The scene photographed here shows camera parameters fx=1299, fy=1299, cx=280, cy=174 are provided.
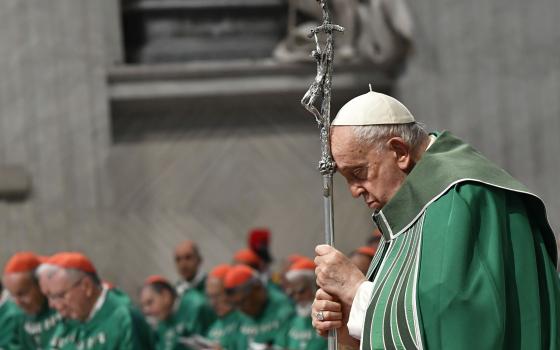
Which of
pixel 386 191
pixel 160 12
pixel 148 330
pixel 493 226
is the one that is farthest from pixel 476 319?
pixel 160 12

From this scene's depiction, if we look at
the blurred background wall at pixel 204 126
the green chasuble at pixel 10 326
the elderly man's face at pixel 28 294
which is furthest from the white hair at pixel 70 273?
the blurred background wall at pixel 204 126

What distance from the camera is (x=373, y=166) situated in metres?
4.42

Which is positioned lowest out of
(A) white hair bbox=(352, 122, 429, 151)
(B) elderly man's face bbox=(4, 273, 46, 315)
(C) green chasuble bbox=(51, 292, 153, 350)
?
(B) elderly man's face bbox=(4, 273, 46, 315)

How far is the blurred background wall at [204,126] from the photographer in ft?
46.2

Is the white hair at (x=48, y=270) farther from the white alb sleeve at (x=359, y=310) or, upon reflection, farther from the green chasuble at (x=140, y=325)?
the white alb sleeve at (x=359, y=310)

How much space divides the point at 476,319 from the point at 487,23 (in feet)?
34.3

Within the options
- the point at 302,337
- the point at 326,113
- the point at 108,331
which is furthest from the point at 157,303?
the point at 326,113

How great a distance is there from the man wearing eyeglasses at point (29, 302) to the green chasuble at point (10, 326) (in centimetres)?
8

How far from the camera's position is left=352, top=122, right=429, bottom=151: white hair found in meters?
4.45

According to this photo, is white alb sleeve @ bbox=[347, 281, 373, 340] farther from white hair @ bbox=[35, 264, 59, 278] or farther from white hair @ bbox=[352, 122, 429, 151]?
white hair @ bbox=[35, 264, 59, 278]

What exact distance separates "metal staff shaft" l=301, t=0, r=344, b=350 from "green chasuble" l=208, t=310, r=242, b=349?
6921mm

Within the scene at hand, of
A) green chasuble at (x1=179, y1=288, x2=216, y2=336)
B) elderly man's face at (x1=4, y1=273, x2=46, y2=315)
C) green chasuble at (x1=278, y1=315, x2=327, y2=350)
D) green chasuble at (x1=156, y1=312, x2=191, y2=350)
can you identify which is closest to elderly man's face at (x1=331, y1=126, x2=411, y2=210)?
green chasuble at (x1=278, y1=315, x2=327, y2=350)

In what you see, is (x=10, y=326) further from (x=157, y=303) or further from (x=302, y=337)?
(x=302, y=337)

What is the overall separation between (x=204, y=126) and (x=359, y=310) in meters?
10.9
